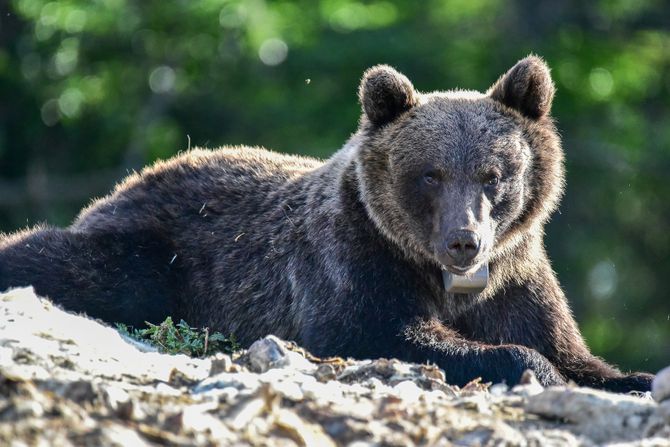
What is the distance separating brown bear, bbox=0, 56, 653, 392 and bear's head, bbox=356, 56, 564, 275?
0.01 meters

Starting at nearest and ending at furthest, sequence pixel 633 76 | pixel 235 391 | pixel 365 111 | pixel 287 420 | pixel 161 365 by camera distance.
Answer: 1. pixel 287 420
2. pixel 235 391
3. pixel 161 365
4. pixel 365 111
5. pixel 633 76

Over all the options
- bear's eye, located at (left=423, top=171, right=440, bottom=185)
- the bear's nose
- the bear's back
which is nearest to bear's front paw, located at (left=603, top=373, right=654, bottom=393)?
the bear's nose

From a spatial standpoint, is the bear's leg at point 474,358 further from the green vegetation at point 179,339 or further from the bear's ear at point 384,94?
the bear's ear at point 384,94

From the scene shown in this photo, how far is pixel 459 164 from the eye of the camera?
8.70 meters

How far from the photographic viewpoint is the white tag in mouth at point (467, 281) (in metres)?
8.82

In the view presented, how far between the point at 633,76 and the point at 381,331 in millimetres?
20097

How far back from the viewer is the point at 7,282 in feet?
31.5

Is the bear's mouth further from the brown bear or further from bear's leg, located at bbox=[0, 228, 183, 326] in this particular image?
bear's leg, located at bbox=[0, 228, 183, 326]

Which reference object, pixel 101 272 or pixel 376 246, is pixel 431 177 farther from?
pixel 101 272

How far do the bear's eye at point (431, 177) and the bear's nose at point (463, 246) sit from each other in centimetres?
59

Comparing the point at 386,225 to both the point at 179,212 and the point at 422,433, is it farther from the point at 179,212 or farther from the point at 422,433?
the point at 422,433

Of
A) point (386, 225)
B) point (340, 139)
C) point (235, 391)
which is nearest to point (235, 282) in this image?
point (386, 225)

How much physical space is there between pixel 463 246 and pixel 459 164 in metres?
0.69

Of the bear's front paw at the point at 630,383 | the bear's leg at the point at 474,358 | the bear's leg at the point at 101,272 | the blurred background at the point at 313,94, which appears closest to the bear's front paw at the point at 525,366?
the bear's leg at the point at 474,358
